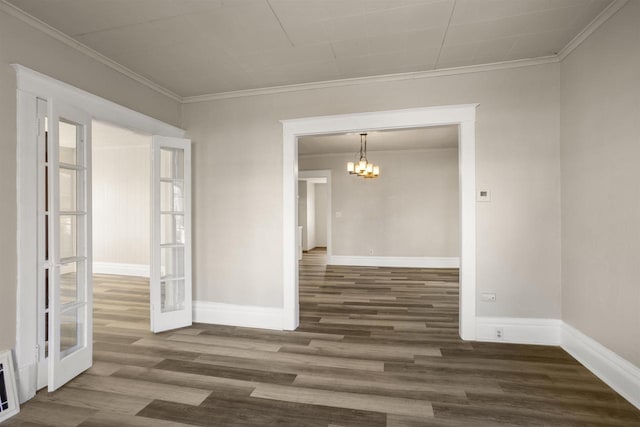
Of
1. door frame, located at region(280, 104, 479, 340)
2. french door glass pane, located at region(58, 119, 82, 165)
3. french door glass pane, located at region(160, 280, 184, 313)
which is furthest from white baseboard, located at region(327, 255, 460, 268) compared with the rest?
french door glass pane, located at region(58, 119, 82, 165)

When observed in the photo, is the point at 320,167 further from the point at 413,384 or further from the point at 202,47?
the point at 413,384

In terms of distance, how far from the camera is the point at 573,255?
2875mm

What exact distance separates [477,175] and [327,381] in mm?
2522

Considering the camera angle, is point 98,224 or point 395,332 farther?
point 98,224

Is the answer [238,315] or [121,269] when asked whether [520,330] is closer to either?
[238,315]

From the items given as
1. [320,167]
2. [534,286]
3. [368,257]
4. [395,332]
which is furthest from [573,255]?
[320,167]

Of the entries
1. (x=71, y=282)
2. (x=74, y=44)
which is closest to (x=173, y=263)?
(x=71, y=282)

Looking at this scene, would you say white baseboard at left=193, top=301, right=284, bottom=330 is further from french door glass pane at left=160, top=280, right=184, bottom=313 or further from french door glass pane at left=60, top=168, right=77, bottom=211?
french door glass pane at left=60, top=168, right=77, bottom=211

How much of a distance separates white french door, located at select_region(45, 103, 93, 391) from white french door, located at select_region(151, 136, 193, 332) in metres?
0.90

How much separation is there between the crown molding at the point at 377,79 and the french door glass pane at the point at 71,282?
7.91ft

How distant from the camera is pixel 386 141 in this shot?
22.2ft

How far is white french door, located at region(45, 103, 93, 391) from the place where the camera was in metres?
2.36

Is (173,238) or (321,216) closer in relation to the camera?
(173,238)

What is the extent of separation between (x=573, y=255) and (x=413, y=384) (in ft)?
6.39
